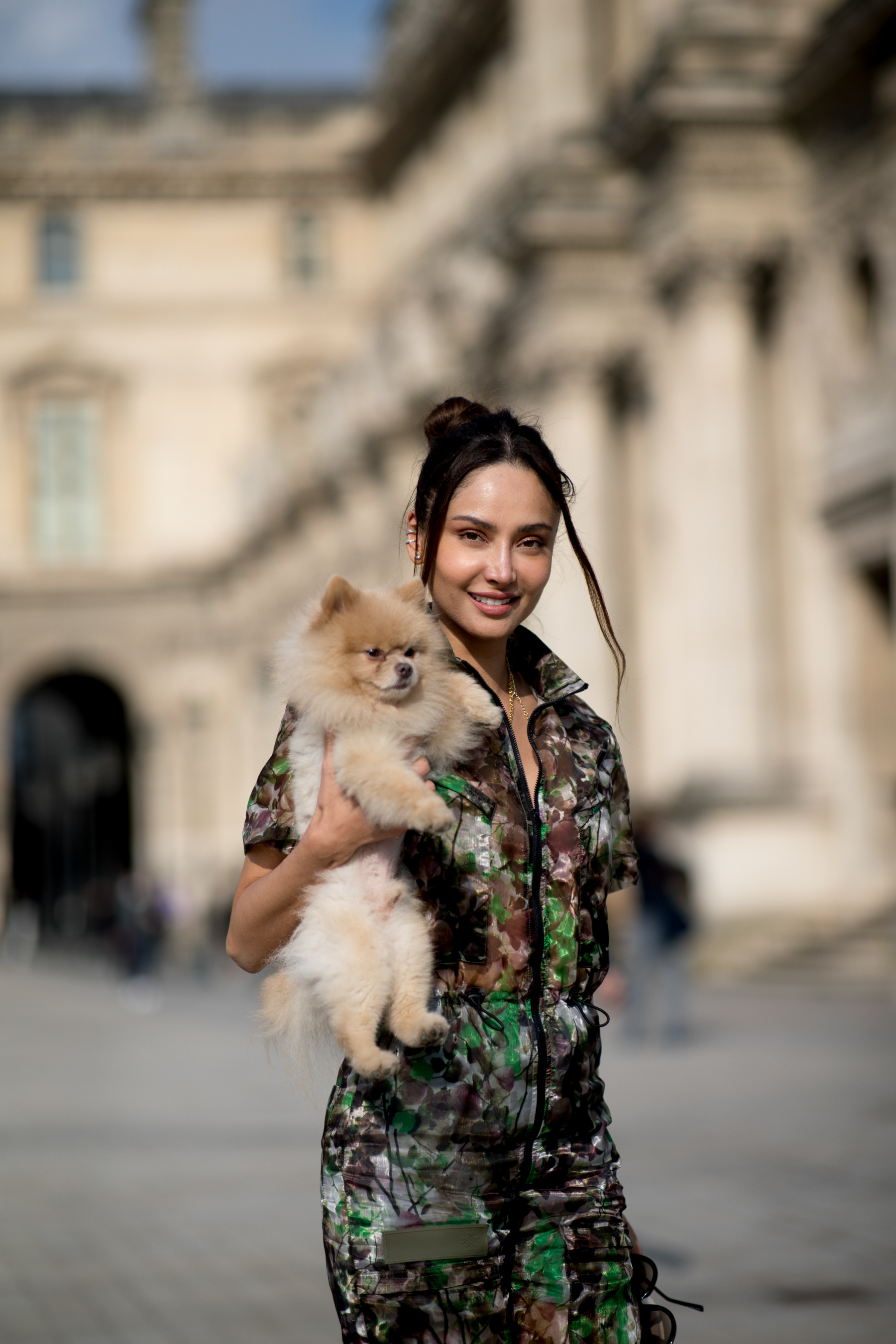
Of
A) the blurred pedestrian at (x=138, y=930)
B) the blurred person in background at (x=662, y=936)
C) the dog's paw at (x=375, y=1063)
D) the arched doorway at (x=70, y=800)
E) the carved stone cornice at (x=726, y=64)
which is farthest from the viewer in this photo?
the arched doorway at (x=70, y=800)

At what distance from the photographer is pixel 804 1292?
757 cm

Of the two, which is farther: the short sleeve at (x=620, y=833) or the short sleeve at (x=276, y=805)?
the short sleeve at (x=620, y=833)

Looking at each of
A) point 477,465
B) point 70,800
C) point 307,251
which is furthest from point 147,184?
point 477,465

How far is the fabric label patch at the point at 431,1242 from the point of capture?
300cm

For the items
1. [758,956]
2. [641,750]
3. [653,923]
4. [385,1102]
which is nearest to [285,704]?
[385,1102]

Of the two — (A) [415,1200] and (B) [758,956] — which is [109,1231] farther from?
(B) [758,956]

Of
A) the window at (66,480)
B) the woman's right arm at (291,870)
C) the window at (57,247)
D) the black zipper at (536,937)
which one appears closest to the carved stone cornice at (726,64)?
the black zipper at (536,937)

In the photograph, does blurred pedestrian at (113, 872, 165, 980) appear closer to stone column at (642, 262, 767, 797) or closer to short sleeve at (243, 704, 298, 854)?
stone column at (642, 262, 767, 797)

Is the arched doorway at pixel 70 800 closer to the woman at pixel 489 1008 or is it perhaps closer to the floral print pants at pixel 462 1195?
the woman at pixel 489 1008

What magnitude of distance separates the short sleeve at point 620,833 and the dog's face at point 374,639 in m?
0.45

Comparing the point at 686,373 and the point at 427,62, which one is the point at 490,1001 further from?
the point at 427,62

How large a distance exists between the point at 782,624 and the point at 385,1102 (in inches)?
815

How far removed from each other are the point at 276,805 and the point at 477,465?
0.64 meters

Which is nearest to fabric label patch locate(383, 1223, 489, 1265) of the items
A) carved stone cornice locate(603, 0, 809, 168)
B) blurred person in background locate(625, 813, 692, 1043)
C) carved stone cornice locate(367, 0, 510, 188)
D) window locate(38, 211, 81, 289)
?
blurred person in background locate(625, 813, 692, 1043)
